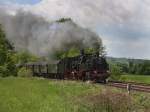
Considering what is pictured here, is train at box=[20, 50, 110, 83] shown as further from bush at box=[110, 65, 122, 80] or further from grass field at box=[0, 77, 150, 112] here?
bush at box=[110, 65, 122, 80]

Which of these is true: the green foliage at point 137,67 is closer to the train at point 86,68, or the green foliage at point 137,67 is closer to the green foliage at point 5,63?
the green foliage at point 5,63

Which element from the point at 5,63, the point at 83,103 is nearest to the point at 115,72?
the point at 5,63

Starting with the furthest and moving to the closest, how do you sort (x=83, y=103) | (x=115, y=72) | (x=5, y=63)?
(x=115, y=72), (x=5, y=63), (x=83, y=103)

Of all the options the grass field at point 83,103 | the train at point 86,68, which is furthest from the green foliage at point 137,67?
the grass field at point 83,103

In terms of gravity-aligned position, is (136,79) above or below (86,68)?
below

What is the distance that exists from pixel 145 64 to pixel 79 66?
79.0 m

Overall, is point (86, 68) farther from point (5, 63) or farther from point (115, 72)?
point (115, 72)

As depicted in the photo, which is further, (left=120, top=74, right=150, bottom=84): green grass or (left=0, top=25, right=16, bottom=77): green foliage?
(left=120, top=74, right=150, bottom=84): green grass

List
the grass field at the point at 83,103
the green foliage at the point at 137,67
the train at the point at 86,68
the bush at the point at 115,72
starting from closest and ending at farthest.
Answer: the grass field at the point at 83,103, the train at the point at 86,68, the bush at the point at 115,72, the green foliage at the point at 137,67

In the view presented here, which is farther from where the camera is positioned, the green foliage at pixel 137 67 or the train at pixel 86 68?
the green foliage at pixel 137 67

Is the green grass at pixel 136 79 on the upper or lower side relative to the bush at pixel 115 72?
lower

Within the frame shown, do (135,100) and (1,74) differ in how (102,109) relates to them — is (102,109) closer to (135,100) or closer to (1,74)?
(135,100)

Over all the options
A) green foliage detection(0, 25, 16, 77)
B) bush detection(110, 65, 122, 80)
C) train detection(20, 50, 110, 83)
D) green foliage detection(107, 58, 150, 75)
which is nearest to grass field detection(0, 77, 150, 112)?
train detection(20, 50, 110, 83)

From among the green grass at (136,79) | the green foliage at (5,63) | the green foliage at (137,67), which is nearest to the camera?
the green foliage at (5,63)
